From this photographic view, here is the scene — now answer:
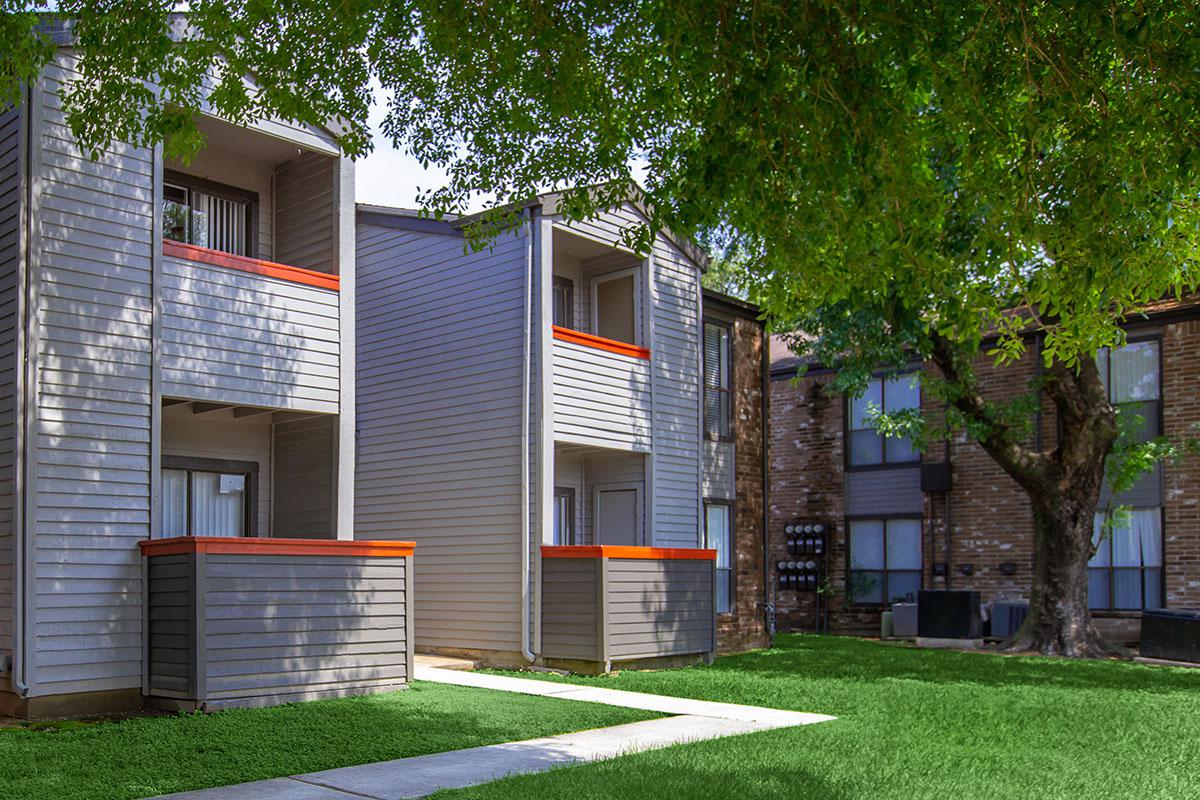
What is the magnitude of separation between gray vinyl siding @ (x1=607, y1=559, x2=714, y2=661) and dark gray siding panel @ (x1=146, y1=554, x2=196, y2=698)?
581cm

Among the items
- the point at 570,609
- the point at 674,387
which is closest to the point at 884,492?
the point at 674,387

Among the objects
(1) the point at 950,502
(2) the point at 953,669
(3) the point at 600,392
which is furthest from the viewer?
(1) the point at 950,502

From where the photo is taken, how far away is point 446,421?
16906mm

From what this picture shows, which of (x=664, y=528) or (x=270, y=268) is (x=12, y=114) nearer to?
(x=270, y=268)

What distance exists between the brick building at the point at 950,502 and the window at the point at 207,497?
32.0 feet


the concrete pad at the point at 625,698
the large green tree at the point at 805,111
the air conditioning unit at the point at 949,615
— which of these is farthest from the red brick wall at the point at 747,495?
the large green tree at the point at 805,111

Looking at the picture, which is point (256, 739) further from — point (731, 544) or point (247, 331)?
point (731, 544)

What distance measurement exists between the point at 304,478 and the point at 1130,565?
51.5ft

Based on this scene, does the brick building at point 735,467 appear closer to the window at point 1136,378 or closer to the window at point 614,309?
the window at point 614,309

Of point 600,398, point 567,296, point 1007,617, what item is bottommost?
point 1007,617

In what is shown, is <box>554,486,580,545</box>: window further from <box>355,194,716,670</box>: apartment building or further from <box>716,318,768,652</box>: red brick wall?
<box>716,318,768,652</box>: red brick wall

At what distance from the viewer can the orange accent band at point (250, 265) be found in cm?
1206

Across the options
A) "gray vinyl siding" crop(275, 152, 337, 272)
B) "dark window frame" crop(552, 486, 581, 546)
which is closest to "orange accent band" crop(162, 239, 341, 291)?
"gray vinyl siding" crop(275, 152, 337, 272)

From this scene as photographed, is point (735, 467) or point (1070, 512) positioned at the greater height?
point (735, 467)
